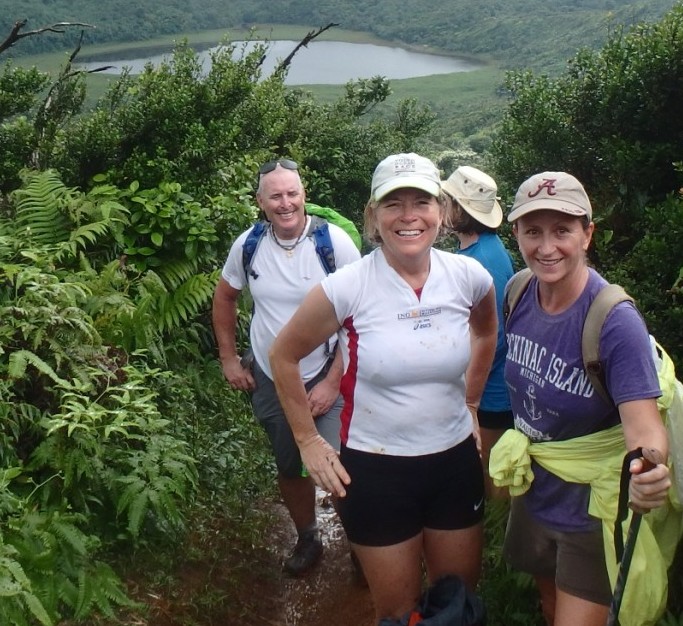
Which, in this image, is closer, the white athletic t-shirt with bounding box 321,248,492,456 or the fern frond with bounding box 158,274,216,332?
the white athletic t-shirt with bounding box 321,248,492,456

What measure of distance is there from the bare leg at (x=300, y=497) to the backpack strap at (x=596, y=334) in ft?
7.33

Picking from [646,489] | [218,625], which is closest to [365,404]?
[646,489]

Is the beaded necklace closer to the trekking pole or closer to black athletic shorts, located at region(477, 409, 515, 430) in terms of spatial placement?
black athletic shorts, located at region(477, 409, 515, 430)

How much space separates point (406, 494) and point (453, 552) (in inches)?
13.1

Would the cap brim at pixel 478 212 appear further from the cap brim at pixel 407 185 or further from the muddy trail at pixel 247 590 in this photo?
the muddy trail at pixel 247 590

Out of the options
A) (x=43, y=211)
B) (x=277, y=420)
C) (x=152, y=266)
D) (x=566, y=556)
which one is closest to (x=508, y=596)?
(x=566, y=556)

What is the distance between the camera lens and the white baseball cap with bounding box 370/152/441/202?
259 cm

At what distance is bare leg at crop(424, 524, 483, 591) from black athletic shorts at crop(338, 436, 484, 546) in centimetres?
3

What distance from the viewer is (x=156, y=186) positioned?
6.70 m

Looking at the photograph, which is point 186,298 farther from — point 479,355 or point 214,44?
point 214,44

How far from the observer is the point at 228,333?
4.24 metres

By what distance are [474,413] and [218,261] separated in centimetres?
392

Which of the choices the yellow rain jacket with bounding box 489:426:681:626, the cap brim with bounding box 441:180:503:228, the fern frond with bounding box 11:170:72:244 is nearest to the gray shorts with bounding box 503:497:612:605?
the yellow rain jacket with bounding box 489:426:681:626

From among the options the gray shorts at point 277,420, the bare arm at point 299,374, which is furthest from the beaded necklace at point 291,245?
the bare arm at point 299,374
